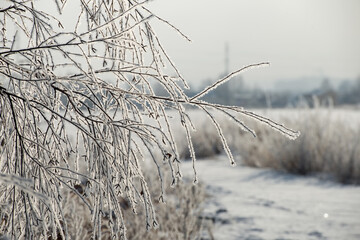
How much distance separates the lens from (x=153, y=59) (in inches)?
66.8

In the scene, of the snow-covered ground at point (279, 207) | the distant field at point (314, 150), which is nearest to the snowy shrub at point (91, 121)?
the snow-covered ground at point (279, 207)

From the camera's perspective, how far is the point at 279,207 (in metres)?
5.29

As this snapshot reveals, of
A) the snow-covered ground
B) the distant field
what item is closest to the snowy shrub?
the snow-covered ground

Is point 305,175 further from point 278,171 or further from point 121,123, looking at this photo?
point 121,123

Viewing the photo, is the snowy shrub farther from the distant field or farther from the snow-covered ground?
the distant field

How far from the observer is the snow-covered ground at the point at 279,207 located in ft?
14.1

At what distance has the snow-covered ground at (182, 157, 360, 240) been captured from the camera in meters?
4.29

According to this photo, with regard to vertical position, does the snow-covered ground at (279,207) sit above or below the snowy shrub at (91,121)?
below

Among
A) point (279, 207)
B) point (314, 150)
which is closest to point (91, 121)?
point (279, 207)

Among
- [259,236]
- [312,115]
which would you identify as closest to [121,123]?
[259,236]

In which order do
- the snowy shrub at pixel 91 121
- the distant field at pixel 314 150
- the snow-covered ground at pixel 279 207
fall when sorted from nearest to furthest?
the snowy shrub at pixel 91 121
the snow-covered ground at pixel 279 207
the distant field at pixel 314 150

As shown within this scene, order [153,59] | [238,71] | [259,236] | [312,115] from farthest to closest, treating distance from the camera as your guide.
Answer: [312,115] < [259,236] < [153,59] < [238,71]

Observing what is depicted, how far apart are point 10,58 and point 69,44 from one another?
0.39 metres

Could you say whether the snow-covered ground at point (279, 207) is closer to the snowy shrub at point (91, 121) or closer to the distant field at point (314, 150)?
the distant field at point (314, 150)
